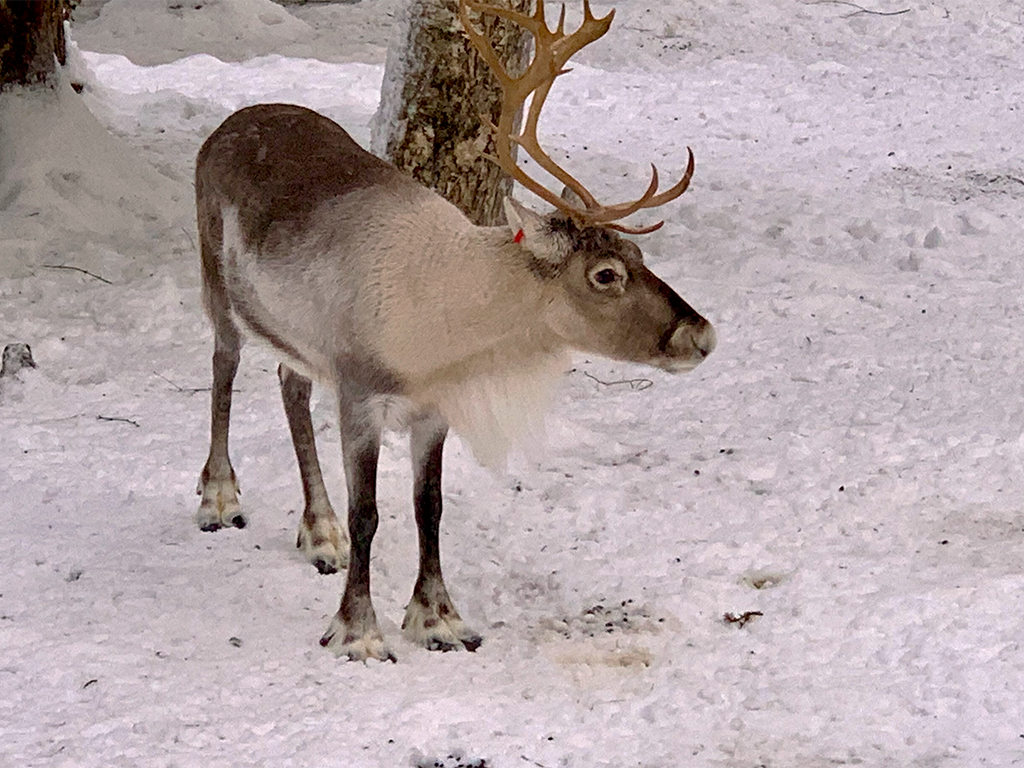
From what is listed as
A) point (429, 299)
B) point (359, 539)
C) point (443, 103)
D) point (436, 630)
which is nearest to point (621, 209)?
point (429, 299)

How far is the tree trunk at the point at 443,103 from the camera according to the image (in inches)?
189

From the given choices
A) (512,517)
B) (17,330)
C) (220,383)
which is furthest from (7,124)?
(512,517)

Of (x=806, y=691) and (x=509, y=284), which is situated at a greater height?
(x=509, y=284)

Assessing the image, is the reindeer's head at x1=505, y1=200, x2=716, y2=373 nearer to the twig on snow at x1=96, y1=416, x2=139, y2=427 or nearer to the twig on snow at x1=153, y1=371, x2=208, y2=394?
the twig on snow at x1=96, y1=416, x2=139, y2=427

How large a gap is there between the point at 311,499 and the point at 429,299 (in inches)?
38.3

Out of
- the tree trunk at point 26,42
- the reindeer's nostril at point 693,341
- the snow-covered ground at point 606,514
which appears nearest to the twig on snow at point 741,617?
the snow-covered ground at point 606,514

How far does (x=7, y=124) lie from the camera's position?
652 centimetres

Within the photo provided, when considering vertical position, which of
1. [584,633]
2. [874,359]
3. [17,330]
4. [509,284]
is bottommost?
[17,330]

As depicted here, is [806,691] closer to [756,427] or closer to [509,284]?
[509,284]

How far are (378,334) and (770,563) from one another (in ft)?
4.48

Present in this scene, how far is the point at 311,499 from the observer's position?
387 cm

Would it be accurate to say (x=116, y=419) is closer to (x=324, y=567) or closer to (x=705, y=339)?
(x=324, y=567)

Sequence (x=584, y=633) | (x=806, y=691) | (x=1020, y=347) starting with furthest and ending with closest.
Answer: (x=1020, y=347), (x=584, y=633), (x=806, y=691)

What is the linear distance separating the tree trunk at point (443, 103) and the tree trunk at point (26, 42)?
8.26ft
